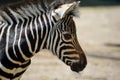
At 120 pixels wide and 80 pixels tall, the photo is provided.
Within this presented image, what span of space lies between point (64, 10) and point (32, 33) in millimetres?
480

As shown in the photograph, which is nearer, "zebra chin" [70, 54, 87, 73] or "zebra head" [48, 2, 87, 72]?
"zebra head" [48, 2, 87, 72]

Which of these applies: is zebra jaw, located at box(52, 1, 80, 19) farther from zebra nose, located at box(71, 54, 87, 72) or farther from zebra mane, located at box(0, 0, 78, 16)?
zebra nose, located at box(71, 54, 87, 72)

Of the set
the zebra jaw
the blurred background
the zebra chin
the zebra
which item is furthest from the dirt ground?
the zebra jaw

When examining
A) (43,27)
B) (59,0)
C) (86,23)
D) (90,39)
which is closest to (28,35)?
(43,27)

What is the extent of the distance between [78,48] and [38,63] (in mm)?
5982

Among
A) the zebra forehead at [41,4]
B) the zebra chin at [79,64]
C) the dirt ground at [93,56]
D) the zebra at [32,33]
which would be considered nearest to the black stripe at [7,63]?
the zebra at [32,33]

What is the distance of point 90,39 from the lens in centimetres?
1655

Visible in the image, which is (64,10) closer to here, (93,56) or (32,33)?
(32,33)

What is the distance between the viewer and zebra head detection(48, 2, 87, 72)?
6055mm

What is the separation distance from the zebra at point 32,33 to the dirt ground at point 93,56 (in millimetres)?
579

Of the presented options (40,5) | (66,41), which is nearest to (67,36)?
(66,41)

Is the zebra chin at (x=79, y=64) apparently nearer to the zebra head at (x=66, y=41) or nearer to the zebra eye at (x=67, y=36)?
the zebra head at (x=66, y=41)

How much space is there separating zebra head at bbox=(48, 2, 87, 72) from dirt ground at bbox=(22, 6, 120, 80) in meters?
0.36

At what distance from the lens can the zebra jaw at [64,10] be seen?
595 centimetres
